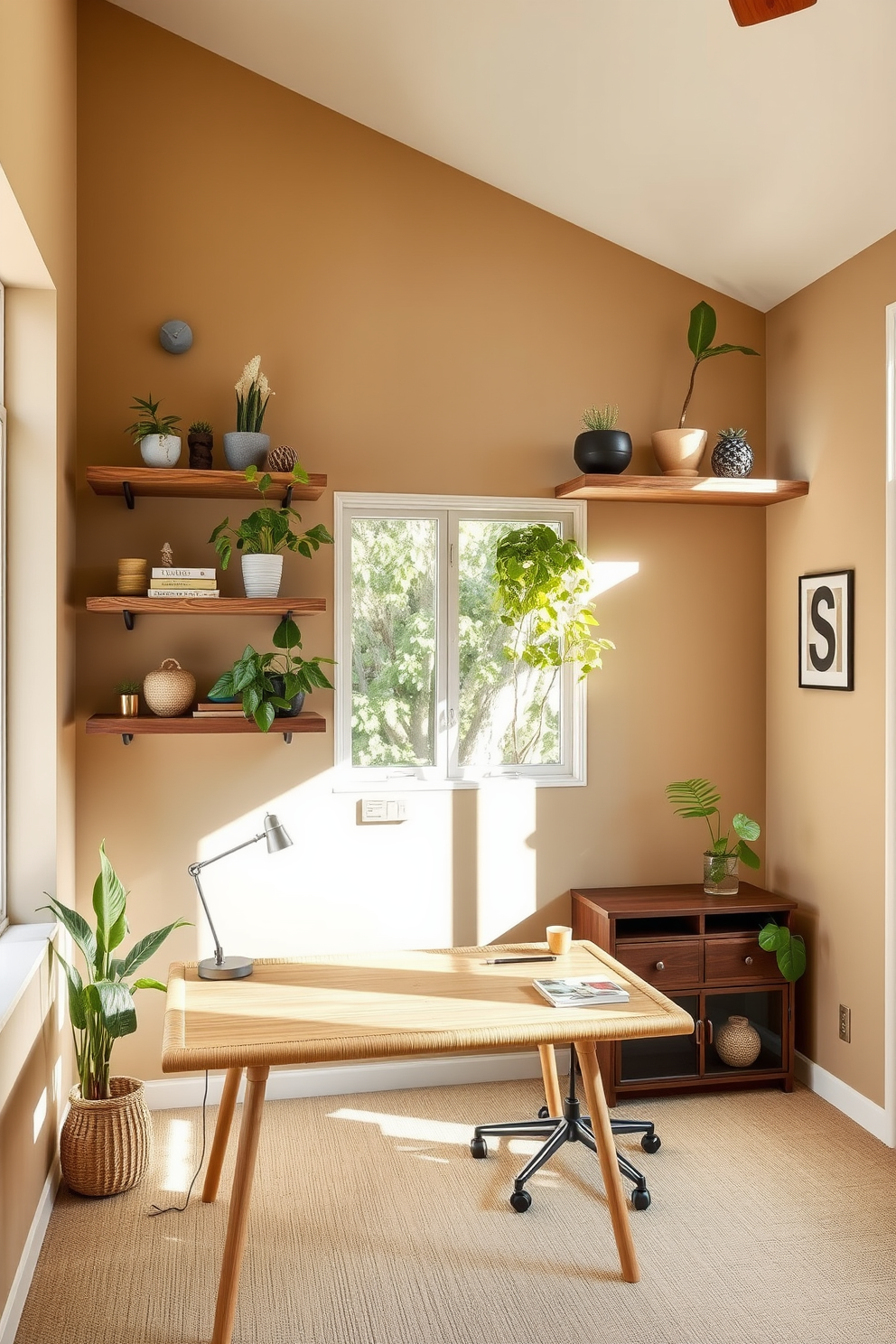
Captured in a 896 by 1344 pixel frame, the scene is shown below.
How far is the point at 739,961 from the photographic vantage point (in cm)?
373

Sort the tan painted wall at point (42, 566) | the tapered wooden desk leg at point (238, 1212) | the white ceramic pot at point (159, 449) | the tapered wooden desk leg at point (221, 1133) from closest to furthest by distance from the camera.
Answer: the tapered wooden desk leg at point (238, 1212)
the tapered wooden desk leg at point (221, 1133)
the tan painted wall at point (42, 566)
the white ceramic pot at point (159, 449)

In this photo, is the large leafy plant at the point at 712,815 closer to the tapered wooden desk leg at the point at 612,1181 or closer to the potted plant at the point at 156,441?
the tapered wooden desk leg at the point at 612,1181

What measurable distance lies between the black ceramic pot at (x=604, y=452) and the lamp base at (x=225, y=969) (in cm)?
206

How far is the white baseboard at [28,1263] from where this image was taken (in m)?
2.33

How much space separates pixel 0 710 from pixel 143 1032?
134 cm

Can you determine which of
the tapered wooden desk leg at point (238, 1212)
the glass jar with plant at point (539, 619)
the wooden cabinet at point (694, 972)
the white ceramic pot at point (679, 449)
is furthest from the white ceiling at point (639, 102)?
the tapered wooden desk leg at point (238, 1212)

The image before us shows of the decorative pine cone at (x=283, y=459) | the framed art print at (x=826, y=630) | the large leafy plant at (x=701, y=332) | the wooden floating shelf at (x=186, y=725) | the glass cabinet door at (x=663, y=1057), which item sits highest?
the large leafy plant at (x=701, y=332)

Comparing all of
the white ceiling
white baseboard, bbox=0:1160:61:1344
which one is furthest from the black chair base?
the white ceiling

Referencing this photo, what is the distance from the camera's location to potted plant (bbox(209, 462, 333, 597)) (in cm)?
335

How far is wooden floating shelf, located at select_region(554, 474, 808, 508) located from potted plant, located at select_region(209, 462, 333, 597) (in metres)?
0.94

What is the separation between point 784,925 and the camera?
3818mm

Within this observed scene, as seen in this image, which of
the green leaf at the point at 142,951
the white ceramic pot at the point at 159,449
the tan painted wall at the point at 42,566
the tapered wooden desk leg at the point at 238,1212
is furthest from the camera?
the white ceramic pot at the point at 159,449

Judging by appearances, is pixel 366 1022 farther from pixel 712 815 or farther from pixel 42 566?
pixel 712 815

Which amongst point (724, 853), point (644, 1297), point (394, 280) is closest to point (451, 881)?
point (724, 853)
